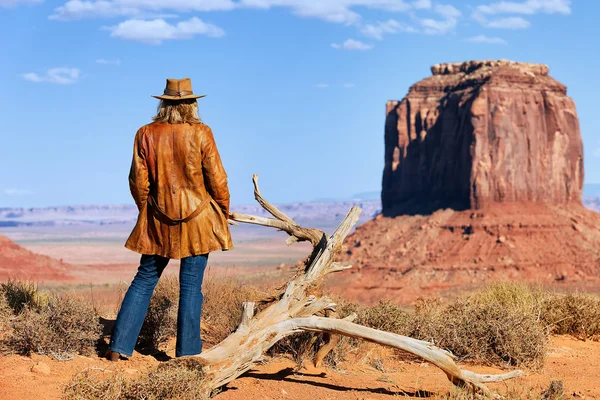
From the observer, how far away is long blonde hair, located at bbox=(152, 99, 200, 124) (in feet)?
19.3

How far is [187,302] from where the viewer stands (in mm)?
5836

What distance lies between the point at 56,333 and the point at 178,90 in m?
2.07

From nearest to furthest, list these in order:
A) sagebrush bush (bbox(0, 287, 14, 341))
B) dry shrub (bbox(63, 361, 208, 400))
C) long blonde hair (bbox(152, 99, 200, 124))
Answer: dry shrub (bbox(63, 361, 208, 400)) → long blonde hair (bbox(152, 99, 200, 124)) → sagebrush bush (bbox(0, 287, 14, 341))

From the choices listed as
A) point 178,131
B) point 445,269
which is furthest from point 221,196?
point 445,269

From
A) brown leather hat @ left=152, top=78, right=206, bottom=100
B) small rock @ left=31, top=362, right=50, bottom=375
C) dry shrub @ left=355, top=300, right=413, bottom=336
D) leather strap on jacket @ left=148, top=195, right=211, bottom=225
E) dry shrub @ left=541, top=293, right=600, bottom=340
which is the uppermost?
brown leather hat @ left=152, top=78, right=206, bottom=100

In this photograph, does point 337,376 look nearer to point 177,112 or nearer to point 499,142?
point 177,112

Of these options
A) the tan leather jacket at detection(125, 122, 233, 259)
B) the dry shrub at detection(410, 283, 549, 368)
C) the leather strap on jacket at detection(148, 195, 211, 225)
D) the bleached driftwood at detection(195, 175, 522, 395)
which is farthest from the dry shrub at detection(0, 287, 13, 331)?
the dry shrub at detection(410, 283, 549, 368)

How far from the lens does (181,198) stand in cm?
578

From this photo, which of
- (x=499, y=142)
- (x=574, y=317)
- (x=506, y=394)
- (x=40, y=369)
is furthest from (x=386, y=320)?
(x=499, y=142)

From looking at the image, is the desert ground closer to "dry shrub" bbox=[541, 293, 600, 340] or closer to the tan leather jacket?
"dry shrub" bbox=[541, 293, 600, 340]

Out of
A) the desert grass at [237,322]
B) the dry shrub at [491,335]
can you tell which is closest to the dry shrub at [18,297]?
the desert grass at [237,322]

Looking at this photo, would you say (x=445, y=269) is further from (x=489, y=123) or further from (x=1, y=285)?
(x=1, y=285)

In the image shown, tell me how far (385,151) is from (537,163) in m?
17.3

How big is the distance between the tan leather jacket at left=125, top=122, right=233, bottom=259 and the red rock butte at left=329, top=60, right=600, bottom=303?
38122mm
